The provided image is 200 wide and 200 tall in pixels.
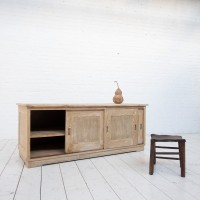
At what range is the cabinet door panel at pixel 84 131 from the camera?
3080 mm

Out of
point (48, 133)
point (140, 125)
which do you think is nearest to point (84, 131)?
point (48, 133)

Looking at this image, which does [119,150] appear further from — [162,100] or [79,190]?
[162,100]

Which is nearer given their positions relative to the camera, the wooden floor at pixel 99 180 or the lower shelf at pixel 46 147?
the wooden floor at pixel 99 180

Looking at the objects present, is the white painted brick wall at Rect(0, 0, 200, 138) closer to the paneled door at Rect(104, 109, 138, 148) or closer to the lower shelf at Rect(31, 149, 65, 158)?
the paneled door at Rect(104, 109, 138, 148)

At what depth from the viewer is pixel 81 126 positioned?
3.16m

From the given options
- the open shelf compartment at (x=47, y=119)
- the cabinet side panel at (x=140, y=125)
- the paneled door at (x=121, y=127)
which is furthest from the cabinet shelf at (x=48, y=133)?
the cabinet side panel at (x=140, y=125)

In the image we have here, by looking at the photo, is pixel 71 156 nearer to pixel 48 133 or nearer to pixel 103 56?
pixel 48 133

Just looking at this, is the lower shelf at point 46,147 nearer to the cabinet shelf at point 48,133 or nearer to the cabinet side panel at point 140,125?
the cabinet shelf at point 48,133

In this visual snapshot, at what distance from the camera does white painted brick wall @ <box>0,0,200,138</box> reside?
457 centimetres

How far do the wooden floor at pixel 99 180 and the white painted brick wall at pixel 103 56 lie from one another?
179cm

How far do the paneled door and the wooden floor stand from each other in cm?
27

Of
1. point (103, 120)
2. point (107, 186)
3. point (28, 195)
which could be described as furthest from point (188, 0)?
point (28, 195)

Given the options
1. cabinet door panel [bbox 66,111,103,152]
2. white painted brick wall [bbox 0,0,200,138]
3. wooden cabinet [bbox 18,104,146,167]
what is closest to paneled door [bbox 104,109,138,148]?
wooden cabinet [bbox 18,104,146,167]

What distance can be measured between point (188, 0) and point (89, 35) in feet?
8.72
